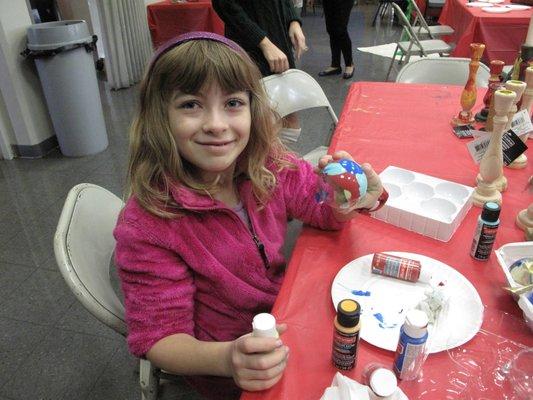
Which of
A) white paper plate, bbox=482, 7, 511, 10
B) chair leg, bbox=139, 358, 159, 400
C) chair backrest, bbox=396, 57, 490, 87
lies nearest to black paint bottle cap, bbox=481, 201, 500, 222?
chair leg, bbox=139, 358, 159, 400

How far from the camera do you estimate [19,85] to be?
2.96 m

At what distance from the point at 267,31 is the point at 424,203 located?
1511 millimetres

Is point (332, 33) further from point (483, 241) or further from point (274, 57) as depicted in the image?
point (483, 241)

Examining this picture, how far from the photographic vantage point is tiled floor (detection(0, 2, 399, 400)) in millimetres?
1515

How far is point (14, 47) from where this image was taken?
9.48 feet

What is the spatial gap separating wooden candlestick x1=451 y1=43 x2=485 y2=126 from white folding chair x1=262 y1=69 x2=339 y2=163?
1.83 feet

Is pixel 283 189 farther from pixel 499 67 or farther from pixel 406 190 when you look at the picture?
pixel 499 67

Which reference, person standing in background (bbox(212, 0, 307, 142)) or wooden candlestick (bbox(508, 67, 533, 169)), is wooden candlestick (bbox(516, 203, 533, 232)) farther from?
person standing in background (bbox(212, 0, 307, 142))

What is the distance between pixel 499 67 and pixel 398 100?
19.6 inches

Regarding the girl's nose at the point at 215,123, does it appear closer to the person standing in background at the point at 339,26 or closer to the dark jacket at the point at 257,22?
the dark jacket at the point at 257,22

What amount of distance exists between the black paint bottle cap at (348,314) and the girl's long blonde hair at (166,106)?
1.35 feet

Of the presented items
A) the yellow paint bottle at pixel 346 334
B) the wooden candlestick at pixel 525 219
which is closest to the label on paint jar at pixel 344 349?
the yellow paint bottle at pixel 346 334

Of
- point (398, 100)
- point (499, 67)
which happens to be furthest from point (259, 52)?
point (499, 67)

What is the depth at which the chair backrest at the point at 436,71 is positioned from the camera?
2.33m
